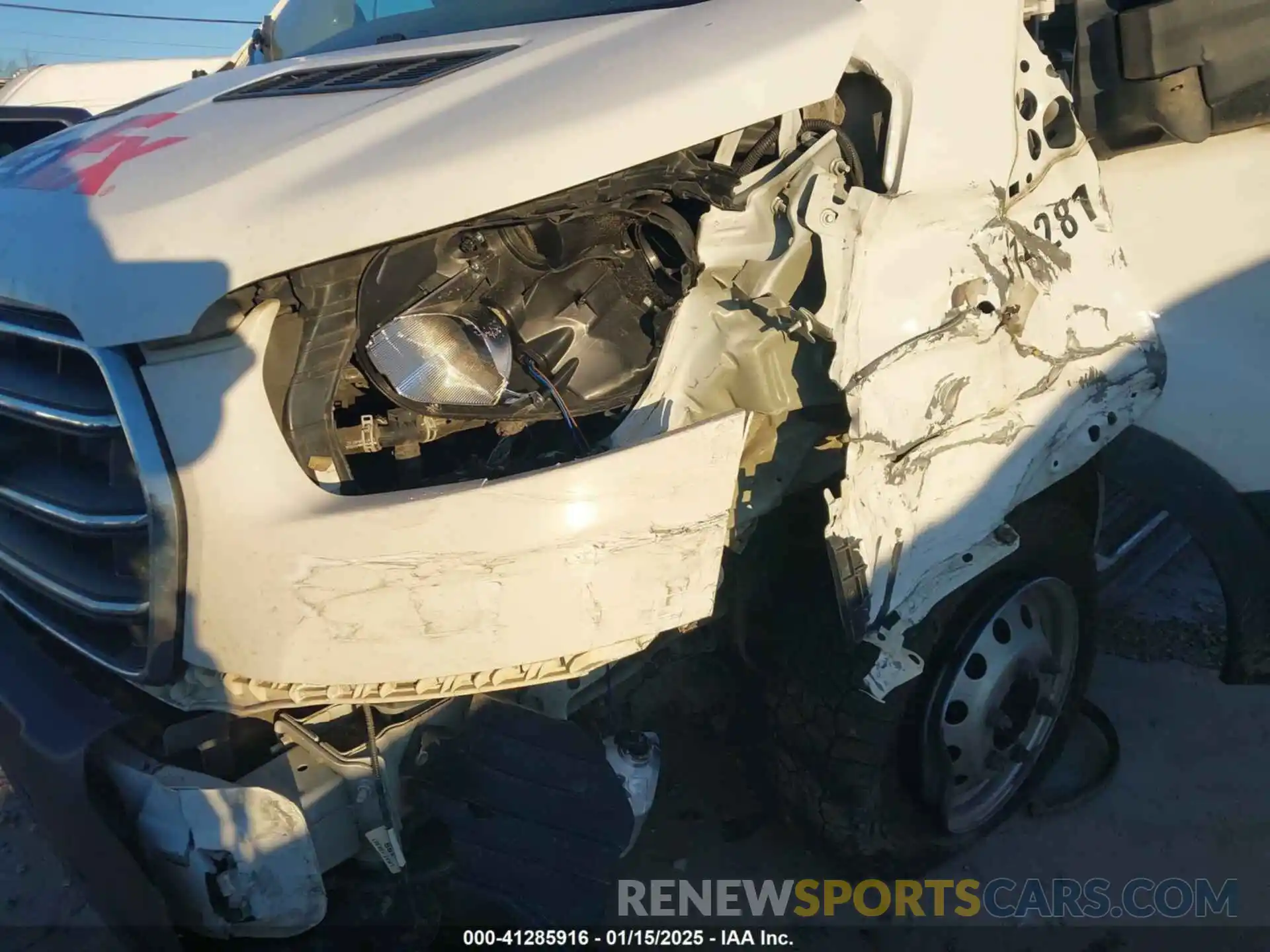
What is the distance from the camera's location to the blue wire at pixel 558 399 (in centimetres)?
204

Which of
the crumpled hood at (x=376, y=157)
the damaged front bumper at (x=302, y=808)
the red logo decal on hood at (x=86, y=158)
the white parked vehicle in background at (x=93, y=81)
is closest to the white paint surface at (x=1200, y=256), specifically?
the crumpled hood at (x=376, y=157)

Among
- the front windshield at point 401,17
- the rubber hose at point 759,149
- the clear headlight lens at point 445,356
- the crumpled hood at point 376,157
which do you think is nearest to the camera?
the crumpled hood at point 376,157

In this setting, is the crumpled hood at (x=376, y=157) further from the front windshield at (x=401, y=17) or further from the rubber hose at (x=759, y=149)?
the front windshield at (x=401, y=17)

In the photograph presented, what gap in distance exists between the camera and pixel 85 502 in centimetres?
191

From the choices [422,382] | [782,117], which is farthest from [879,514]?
[422,382]

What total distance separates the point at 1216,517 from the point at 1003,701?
782 mm

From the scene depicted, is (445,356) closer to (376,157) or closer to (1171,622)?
(376,157)

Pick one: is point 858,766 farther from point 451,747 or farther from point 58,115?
point 58,115

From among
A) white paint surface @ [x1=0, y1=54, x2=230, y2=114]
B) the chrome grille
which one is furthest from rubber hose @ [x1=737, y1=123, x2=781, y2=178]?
white paint surface @ [x1=0, y1=54, x2=230, y2=114]

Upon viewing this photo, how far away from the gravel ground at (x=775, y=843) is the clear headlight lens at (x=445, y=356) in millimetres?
1645

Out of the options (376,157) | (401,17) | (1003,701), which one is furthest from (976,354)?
(401,17)

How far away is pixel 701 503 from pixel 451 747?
2.56 ft

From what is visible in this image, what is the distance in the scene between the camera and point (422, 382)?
78.0 inches

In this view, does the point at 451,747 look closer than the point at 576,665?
No
